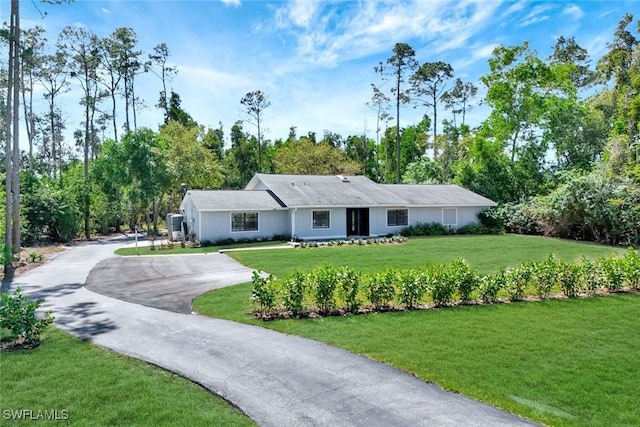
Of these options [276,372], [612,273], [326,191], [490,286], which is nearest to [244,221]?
[326,191]

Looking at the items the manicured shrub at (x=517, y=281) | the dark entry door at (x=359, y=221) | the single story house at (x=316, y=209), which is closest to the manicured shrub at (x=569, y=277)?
the manicured shrub at (x=517, y=281)

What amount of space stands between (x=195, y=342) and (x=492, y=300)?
277 inches

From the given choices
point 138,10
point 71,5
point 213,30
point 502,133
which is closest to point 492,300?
point 213,30

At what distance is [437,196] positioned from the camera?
99.0 ft

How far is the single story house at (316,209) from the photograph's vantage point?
24.0 metres

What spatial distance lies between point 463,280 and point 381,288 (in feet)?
6.66

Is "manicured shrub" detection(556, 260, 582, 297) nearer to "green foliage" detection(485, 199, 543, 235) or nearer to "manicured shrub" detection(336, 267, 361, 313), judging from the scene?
"manicured shrub" detection(336, 267, 361, 313)

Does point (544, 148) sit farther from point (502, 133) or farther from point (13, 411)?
point (13, 411)

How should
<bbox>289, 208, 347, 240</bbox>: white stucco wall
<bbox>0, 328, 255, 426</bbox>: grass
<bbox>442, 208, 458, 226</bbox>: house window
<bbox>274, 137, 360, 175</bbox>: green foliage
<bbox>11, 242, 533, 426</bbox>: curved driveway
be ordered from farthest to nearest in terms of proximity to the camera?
1. <bbox>274, 137, 360, 175</bbox>: green foliage
2. <bbox>442, 208, 458, 226</bbox>: house window
3. <bbox>289, 208, 347, 240</bbox>: white stucco wall
4. <bbox>11, 242, 533, 426</bbox>: curved driveway
5. <bbox>0, 328, 255, 426</bbox>: grass

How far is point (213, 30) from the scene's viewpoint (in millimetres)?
13422

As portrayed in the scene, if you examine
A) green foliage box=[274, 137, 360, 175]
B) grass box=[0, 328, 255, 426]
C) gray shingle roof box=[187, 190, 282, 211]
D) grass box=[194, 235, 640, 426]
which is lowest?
grass box=[194, 235, 640, 426]

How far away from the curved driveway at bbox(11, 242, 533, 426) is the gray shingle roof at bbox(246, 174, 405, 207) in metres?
16.3

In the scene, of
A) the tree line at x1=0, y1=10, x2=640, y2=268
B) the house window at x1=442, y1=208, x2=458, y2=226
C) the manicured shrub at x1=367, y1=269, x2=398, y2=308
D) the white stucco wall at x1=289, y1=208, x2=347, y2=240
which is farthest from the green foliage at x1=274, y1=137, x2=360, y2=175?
the manicured shrub at x1=367, y1=269, x2=398, y2=308

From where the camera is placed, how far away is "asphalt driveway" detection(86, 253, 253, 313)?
10719mm
